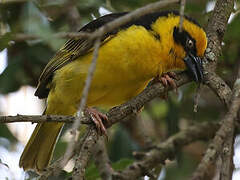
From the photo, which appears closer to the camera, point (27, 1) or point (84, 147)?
point (84, 147)

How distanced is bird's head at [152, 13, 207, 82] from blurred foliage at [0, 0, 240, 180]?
1.60 feet

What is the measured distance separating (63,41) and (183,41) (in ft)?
4.67

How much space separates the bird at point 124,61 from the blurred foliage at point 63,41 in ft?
0.99

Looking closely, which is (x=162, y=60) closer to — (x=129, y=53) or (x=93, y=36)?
(x=129, y=53)

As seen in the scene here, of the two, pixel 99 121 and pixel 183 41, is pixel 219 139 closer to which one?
pixel 99 121

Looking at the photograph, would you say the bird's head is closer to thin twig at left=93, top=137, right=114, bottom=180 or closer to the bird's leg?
the bird's leg

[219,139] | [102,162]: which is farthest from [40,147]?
[219,139]

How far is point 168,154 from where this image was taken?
4.39 metres

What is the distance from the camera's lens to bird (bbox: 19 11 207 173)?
12.9 feet

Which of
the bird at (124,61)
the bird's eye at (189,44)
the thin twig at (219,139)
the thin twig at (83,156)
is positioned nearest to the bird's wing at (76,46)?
the bird at (124,61)

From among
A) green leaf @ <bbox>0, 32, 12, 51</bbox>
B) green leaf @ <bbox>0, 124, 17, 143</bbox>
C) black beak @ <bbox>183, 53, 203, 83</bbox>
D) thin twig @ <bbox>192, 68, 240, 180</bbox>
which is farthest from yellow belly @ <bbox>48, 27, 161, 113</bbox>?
thin twig @ <bbox>192, 68, 240, 180</bbox>

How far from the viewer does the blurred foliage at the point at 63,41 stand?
4102 millimetres

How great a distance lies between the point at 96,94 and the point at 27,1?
Answer: 970 mm

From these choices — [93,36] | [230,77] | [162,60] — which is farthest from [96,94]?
[93,36]
